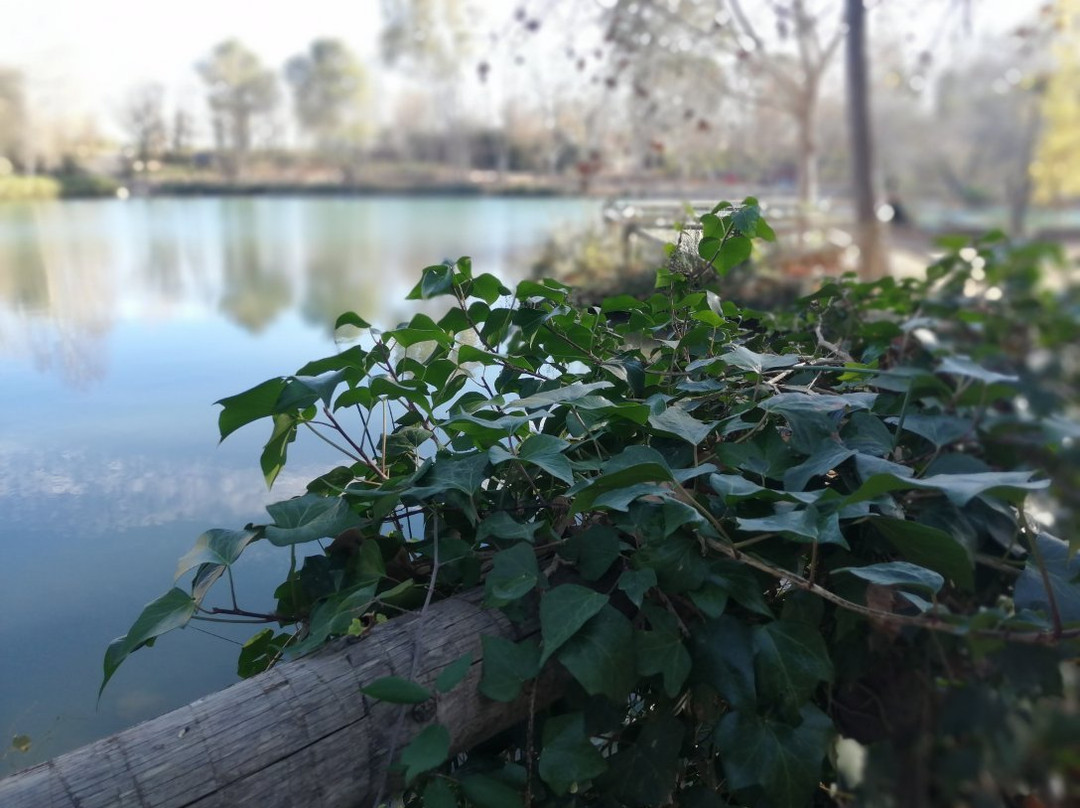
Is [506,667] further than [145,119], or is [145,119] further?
[145,119]

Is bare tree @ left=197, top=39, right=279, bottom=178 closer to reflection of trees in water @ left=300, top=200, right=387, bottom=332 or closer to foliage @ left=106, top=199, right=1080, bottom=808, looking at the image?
reflection of trees in water @ left=300, top=200, right=387, bottom=332

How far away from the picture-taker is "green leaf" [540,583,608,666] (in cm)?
65

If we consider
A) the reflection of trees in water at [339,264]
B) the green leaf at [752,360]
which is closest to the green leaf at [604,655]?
the green leaf at [752,360]

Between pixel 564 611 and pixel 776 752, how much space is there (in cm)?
20

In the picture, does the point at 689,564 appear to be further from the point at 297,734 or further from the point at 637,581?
the point at 297,734

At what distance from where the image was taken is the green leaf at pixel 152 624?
2.31 ft

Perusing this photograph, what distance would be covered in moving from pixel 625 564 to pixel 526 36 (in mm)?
3854

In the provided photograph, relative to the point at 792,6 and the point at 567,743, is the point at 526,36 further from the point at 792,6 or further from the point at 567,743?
the point at 567,743

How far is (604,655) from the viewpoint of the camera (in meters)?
0.66

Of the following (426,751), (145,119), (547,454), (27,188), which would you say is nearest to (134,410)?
(547,454)

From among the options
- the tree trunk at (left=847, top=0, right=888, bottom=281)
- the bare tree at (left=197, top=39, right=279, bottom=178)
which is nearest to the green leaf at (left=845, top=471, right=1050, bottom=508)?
the tree trunk at (left=847, top=0, right=888, bottom=281)

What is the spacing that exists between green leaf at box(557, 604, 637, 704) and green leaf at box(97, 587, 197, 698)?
34cm

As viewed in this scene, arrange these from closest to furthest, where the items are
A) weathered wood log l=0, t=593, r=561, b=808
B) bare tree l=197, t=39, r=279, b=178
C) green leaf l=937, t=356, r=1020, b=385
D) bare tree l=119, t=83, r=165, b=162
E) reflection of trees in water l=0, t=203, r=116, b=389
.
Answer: green leaf l=937, t=356, r=1020, b=385 → weathered wood log l=0, t=593, r=561, b=808 → reflection of trees in water l=0, t=203, r=116, b=389 → bare tree l=119, t=83, r=165, b=162 → bare tree l=197, t=39, r=279, b=178

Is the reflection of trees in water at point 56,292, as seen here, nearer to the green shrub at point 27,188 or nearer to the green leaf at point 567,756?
the green shrub at point 27,188
